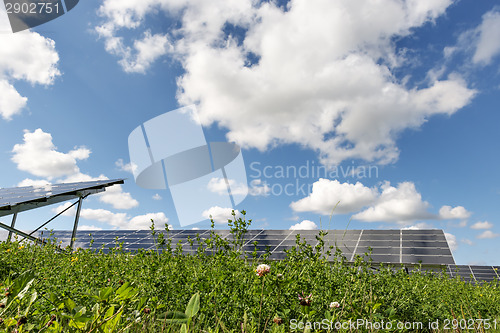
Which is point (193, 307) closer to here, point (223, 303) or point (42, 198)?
point (223, 303)

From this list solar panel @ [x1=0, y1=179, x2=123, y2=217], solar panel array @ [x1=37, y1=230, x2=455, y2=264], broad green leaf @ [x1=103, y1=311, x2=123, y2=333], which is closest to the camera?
broad green leaf @ [x1=103, y1=311, x2=123, y2=333]

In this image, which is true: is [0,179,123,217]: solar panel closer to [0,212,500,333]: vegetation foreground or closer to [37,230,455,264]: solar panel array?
[37,230,455,264]: solar panel array

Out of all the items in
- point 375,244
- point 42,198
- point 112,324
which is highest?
point 42,198

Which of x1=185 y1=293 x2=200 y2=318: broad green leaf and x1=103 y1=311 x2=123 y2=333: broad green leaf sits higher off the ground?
x1=185 y1=293 x2=200 y2=318: broad green leaf

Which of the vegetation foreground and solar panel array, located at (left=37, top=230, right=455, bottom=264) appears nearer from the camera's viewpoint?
the vegetation foreground

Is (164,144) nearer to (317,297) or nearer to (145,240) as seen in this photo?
(317,297)

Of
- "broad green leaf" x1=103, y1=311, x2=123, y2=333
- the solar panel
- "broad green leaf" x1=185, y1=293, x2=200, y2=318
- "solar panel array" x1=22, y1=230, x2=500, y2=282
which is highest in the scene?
the solar panel

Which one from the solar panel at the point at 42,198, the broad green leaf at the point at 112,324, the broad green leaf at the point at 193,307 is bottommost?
the broad green leaf at the point at 112,324

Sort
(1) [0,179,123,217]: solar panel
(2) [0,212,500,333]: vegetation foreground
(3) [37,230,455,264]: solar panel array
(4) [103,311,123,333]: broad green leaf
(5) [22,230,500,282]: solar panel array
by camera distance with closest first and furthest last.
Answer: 1. (4) [103,311,123,333]: broad green leaf
2. (2) [0,212,500,333]: vegetation foreground
3. (1) [0,179,123,217]: solar panel
4. (5) [22,230,500,282]: solar panel array
5. (3) [37,230,455,264]: solar panel array

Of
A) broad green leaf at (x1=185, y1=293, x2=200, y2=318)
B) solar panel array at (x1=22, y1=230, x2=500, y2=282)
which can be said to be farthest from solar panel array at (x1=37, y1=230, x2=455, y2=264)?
broad green leaf at (x1=185, y1=293, x2=200, y2=318)

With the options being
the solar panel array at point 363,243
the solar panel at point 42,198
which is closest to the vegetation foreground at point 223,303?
the solar panel array at point 363,243

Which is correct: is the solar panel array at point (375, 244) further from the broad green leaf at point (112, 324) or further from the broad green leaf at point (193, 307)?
the broad green leaf at point (112, 324)

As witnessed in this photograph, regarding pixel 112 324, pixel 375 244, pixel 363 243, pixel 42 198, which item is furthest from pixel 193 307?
pixel 375 244

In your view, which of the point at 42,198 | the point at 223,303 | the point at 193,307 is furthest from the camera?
the point at 42,198
